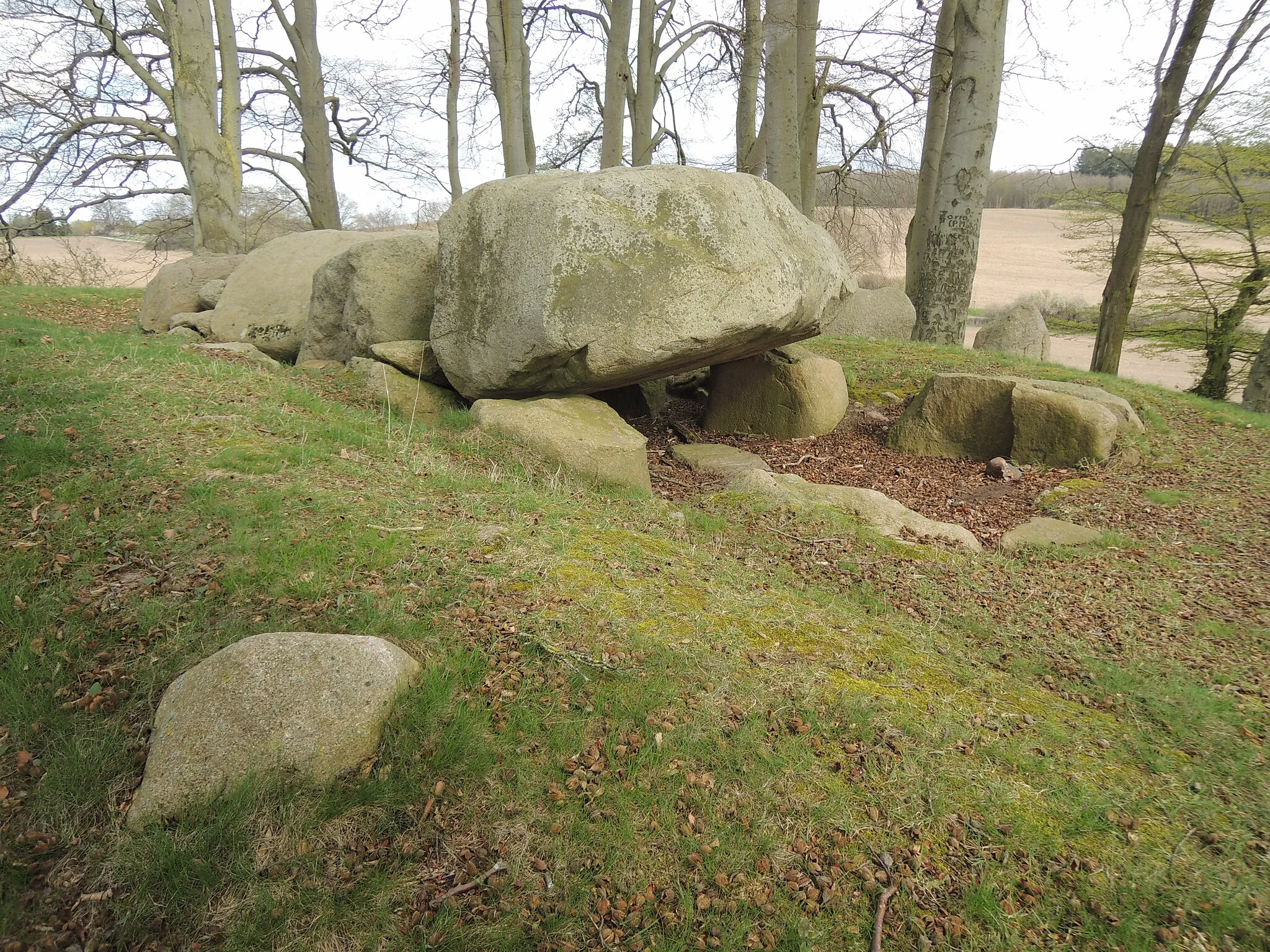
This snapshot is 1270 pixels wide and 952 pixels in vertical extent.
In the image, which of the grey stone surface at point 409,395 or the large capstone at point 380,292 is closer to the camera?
the grey stone surface at point 409,395

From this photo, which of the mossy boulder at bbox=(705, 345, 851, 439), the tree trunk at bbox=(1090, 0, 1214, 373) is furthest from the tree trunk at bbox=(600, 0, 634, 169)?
the tree trunk at bbox=(1090, 0, 1214, 373)

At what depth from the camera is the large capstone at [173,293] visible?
10.1 meters

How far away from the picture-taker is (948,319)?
1152 cm

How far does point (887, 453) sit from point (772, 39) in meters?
7.03

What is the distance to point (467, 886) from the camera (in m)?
2.52

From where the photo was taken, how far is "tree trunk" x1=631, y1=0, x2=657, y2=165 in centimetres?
1488

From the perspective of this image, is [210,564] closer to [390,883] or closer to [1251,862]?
[390,883]

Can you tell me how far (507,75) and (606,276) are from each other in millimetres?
8218

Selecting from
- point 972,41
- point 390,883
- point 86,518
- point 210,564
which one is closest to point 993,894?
point 390,883

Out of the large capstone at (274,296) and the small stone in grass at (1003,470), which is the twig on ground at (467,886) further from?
the large capstone at (274,296)

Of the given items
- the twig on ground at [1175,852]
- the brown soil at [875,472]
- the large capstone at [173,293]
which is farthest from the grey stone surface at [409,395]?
the twig on ground at [1175,852]

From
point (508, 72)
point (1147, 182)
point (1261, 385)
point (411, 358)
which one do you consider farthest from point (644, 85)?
point (1261, 385)

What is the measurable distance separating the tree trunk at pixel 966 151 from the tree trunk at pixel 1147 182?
224cm

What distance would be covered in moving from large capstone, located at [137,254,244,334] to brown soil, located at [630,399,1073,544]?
21.2ft
